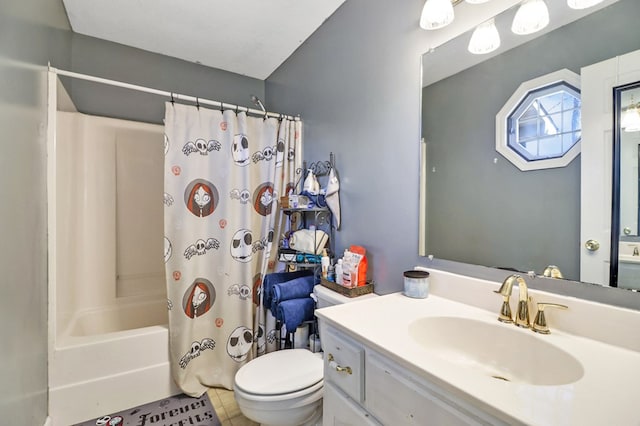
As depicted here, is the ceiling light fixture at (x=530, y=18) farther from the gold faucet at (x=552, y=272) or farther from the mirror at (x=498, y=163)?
the gold faucet at (x=552, y=272)

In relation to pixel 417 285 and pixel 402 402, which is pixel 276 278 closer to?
pixel 417 285

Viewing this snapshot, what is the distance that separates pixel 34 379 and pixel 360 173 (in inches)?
72.0

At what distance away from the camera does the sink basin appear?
0.78 m

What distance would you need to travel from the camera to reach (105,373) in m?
1.69

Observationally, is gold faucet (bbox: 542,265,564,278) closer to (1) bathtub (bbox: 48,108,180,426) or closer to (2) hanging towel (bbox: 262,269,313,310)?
(2) hanging towel (bbox: 262,269,313,310)

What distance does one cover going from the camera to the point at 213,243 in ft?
6.27

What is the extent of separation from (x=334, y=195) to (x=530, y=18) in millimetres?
1162

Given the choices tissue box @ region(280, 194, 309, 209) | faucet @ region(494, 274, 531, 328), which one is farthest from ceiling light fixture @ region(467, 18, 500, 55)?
tissue box @ region(280, 194, 309, 209)


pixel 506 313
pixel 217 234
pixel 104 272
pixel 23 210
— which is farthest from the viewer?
pixel 104 272

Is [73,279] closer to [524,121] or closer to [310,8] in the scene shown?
[310,8]

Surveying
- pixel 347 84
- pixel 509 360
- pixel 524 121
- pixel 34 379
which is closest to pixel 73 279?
pixel 34 379

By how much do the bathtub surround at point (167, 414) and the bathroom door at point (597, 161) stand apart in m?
1.86

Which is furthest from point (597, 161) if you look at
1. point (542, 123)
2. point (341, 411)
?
point (341, 411)

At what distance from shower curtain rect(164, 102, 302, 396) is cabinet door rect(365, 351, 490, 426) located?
52.2 inches
